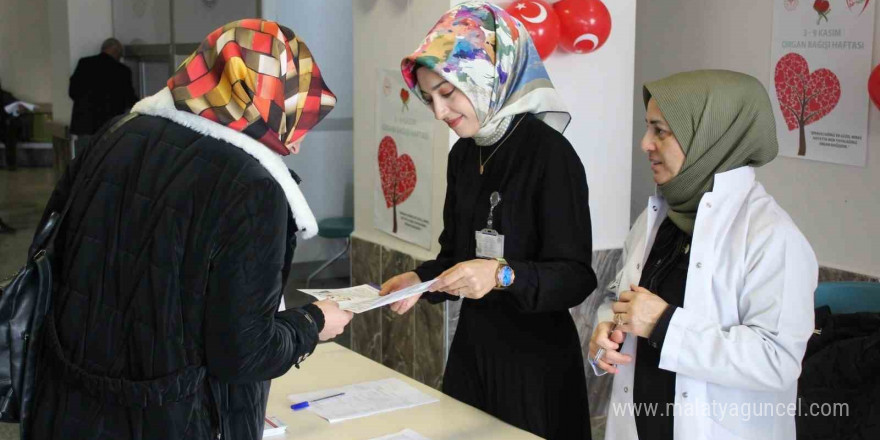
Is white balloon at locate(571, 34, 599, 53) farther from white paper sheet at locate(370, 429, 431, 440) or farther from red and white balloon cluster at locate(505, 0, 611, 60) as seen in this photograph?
white paper sheet at locate(370, 429, 431, 440)

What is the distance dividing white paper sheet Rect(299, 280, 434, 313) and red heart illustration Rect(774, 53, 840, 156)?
2460 millimetres

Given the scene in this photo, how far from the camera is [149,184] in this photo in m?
1.61

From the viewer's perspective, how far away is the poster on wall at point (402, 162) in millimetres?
3955

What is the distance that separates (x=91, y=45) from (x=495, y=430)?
320 inches

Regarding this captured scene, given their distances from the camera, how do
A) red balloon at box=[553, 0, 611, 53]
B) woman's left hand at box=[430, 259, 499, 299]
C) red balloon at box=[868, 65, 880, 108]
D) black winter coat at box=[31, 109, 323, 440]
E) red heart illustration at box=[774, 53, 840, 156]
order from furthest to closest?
red heart illustration at box=[774, 53, 840, 156], red balloon at box=[553, 0, 611, 53], red balloon at box=[868, 65, 880, 108], woman's left hand at box=[430, 259, 499, 299], black winter coat at box=[31, 109, 323, 440]

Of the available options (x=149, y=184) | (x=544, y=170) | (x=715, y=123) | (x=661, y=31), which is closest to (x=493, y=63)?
(x=544, y=170)

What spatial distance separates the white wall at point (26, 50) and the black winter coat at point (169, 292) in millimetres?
12567

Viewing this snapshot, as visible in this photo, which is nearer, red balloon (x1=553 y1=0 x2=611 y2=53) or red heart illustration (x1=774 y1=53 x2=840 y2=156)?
red balloon (x1=553 y1=0 x2=611 y2=53)

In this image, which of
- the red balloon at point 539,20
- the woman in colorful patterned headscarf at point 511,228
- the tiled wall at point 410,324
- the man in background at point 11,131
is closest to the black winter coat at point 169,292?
the woman in colorful patterned headscarf at point 511,228

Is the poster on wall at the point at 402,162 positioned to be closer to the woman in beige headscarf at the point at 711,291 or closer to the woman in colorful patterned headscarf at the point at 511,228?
the woman in colorful patterned headscarf at the point at 511,228

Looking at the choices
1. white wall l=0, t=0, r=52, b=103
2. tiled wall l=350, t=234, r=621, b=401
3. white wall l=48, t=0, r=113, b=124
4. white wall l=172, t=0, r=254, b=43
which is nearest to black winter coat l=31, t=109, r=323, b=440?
tiled wall l=350, t=234, r=621, b=401

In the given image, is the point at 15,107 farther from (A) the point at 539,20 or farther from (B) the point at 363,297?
(B) the point at 363,297

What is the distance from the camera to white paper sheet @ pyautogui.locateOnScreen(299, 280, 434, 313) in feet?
6.64

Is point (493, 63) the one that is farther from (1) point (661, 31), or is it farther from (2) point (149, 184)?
(1) point (661, 31)
